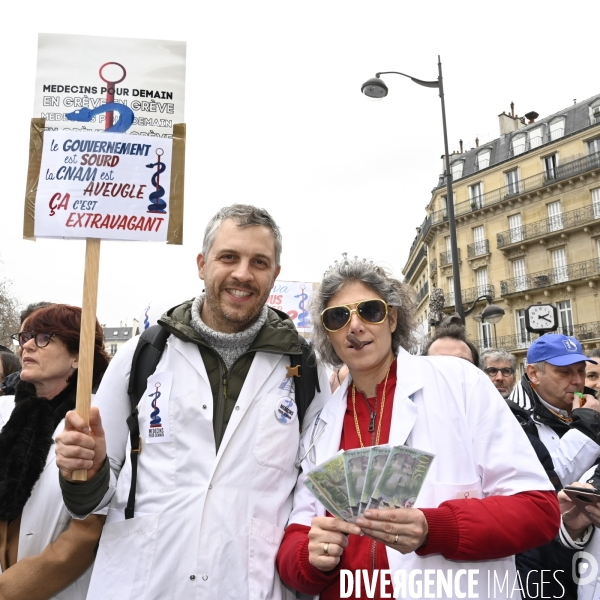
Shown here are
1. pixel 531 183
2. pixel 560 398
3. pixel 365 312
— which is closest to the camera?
pixel 365 312

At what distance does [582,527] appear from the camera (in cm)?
302

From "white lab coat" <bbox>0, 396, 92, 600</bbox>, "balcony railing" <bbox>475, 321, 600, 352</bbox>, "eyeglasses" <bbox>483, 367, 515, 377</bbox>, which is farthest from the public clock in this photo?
"balcony railing" <bbox>475, 321, 600, 352</bbox>

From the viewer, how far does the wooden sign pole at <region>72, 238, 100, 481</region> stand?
2.37 metres

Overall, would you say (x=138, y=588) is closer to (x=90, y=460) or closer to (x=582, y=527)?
(x=90, y=460)

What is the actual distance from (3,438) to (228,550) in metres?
1.33

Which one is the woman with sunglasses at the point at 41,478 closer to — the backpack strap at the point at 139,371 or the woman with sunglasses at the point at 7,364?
the backpack strap at the point at 139,371

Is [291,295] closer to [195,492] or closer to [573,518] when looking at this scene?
[573,518]

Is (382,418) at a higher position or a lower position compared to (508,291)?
lower

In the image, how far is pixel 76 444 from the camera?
230cm

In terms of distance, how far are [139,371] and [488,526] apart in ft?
5.46

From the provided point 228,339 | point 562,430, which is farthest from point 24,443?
point 562,430

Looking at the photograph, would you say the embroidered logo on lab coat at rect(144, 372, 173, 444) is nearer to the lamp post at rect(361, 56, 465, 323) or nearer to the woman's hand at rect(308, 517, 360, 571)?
the woman's hand at rect(308, 517, 360, 571)

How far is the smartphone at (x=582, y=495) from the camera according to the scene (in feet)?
9.16

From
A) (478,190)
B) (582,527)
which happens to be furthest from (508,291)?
(582,527)
